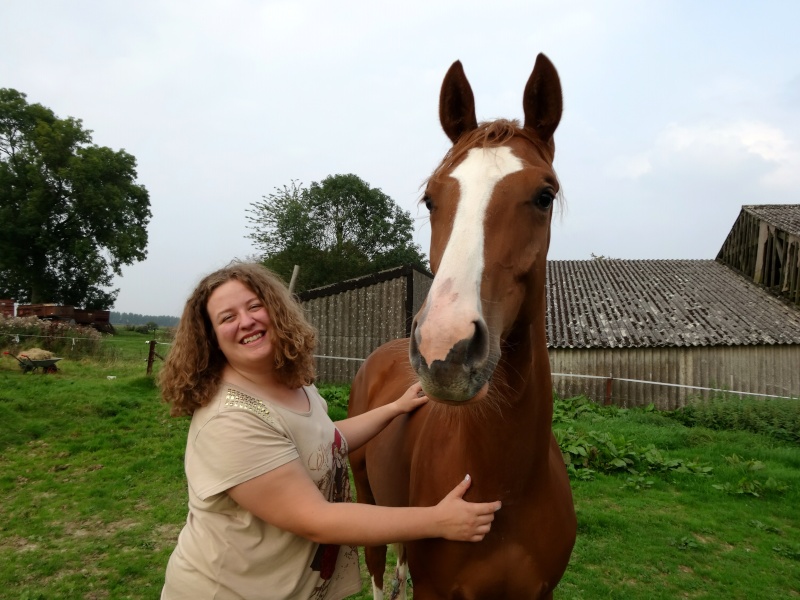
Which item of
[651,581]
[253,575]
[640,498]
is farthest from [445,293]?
[640,498]

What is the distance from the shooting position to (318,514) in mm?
1420

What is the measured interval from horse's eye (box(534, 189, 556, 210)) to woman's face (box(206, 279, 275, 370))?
3.41ft

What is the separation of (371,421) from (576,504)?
4.34 meters

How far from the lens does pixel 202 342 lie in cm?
167

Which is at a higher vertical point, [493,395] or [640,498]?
[493,395]

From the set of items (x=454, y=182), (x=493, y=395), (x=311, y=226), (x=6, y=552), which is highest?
(x=311, y=226)

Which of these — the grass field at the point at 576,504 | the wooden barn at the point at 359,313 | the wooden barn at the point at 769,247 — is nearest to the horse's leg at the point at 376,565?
the grass field at the point at 576,504

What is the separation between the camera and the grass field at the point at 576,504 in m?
3.97

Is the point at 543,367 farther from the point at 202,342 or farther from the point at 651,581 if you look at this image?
the point at 651,581

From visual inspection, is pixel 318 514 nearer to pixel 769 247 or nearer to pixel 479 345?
pixel 479 345

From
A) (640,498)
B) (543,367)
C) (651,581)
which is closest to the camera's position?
(543,367)

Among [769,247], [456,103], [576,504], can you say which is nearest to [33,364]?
[576,504]

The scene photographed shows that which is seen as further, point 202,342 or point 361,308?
point 361,308

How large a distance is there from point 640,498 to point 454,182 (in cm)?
581
